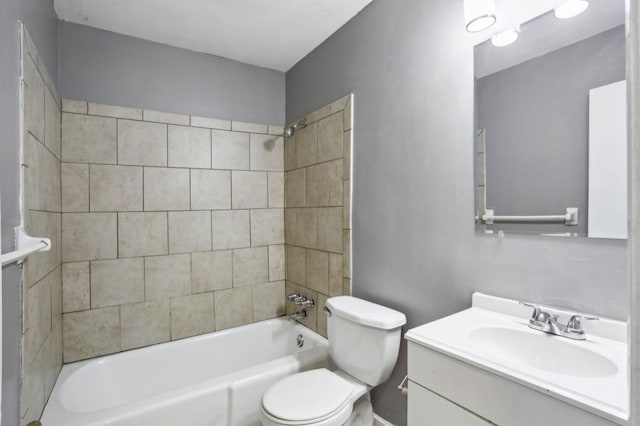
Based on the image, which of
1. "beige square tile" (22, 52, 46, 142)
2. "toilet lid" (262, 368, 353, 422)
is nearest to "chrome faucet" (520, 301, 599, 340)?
"toilet lid" (262, 368, 353, 422)

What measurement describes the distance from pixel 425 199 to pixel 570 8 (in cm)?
86

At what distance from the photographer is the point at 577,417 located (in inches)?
28.9

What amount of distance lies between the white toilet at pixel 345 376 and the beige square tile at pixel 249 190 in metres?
1.13

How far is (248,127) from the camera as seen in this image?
8.42 ft

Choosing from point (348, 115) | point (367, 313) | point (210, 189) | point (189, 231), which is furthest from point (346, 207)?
point (189, 231)

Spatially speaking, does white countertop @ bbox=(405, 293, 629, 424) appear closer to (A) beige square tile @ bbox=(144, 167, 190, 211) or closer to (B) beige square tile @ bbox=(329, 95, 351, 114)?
(B) beige square tile @ bbox=(329, 95, 351, 114)

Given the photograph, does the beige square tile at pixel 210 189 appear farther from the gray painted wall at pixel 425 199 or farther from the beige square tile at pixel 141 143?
the gray painted wall at pixel 425 199

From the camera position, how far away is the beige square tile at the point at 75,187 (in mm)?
1945

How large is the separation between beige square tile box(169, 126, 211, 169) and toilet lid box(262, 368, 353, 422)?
5.25ft

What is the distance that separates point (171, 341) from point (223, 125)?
161 cm

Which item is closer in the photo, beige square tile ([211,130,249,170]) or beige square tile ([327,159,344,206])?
beige square tile ([327,159,344,206])

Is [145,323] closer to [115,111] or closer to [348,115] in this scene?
[115,111]

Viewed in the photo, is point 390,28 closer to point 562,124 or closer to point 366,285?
point 562,124

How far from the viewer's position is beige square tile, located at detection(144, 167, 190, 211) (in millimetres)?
2188
